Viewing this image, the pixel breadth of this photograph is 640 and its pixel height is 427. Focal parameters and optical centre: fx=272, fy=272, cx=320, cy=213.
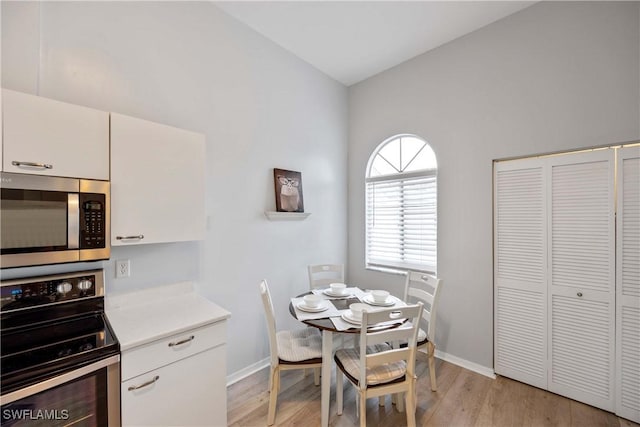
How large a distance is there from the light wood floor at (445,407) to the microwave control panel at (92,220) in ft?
4.99

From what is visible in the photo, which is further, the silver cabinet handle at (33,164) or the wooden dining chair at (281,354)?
the wooden dining chair at (281,354)

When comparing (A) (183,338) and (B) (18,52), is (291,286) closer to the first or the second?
(A) (183,338)

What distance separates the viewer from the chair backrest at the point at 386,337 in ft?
5.31

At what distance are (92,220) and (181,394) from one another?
1062mm

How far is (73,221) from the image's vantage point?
54.8 inches

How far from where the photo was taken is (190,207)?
1.84 metres

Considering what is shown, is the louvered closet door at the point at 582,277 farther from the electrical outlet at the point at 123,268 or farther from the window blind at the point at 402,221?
the electrical outlet at the point at 123,268

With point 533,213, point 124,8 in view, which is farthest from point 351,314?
point 124,8

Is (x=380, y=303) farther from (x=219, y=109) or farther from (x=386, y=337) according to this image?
(x=219, y=109)

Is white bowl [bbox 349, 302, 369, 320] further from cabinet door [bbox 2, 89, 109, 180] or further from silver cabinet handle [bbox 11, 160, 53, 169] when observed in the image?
silver cabinet handle [bbox 11, 160, 53, 169]

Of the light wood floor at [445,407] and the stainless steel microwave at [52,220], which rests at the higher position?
the stainless steel microwave at [52,220]

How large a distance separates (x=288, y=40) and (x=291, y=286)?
2521 millimetres

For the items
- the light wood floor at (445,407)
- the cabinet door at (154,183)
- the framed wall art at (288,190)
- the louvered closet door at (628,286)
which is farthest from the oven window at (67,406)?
the louvered closet door at (628,286)

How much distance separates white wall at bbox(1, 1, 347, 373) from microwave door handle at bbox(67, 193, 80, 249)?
326mm
